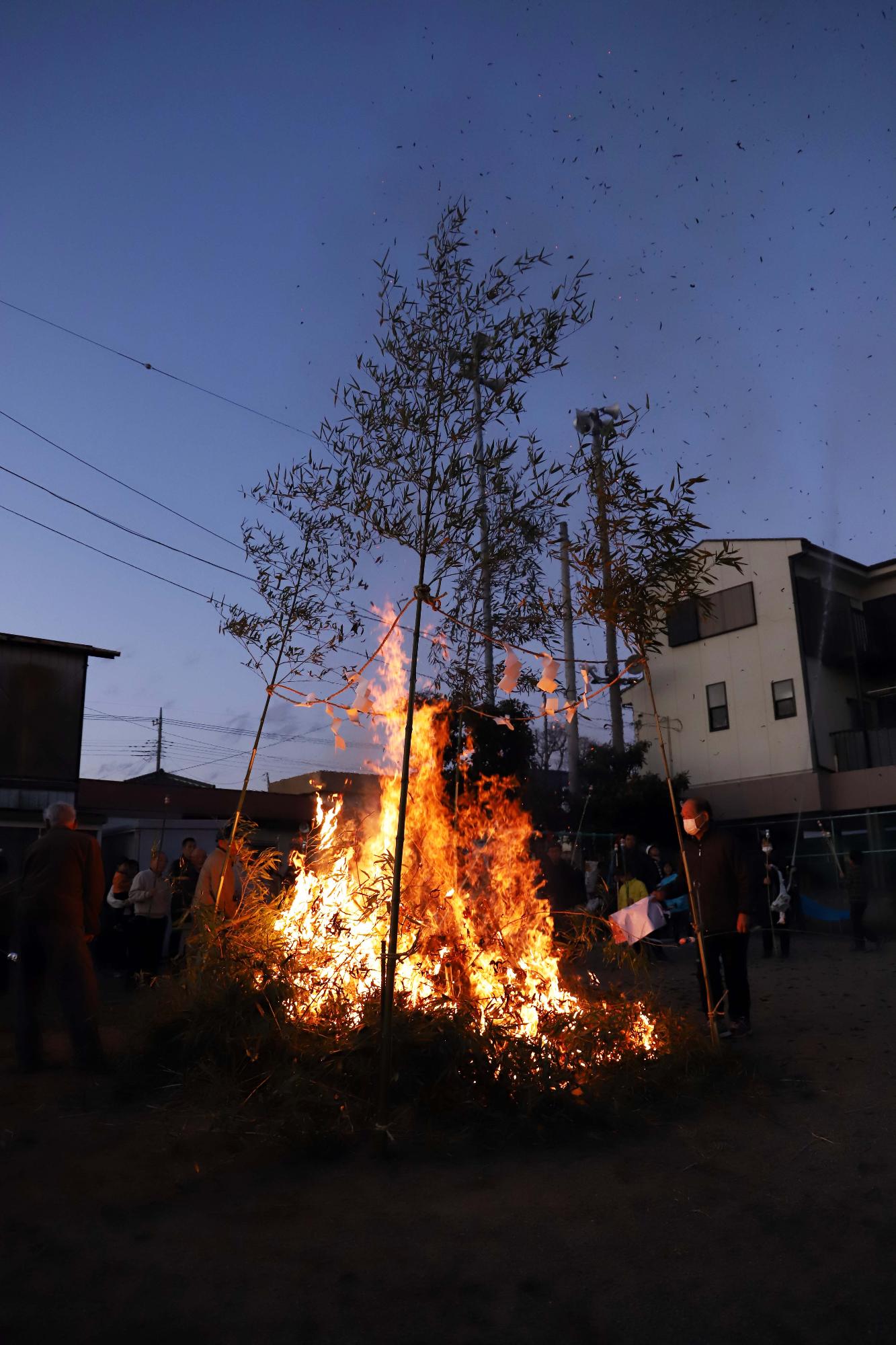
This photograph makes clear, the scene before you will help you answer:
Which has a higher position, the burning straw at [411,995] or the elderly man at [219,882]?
the elderly man at [219,882]

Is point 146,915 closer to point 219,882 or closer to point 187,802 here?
point 219,882

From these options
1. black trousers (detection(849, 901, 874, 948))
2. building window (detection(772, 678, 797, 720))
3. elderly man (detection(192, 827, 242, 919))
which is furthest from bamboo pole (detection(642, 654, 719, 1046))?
building window (detection(772, 678, 797, 720))

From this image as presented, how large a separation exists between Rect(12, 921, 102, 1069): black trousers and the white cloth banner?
4272 millimetres

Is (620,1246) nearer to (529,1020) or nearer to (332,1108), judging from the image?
(332,1108)

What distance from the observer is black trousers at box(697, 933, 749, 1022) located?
7035mm

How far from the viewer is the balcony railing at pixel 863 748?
2486cm

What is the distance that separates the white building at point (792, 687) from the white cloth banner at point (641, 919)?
1844 cm

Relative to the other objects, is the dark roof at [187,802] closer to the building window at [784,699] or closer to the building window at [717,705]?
the building window at [717,705]

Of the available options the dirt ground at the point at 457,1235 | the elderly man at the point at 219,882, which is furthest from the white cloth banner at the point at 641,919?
the elderly man at the point at 219,882

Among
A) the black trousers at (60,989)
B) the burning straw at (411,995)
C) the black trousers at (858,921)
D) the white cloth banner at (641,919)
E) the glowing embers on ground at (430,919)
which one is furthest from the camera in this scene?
the black trousers at (858,921)

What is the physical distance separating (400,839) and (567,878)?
294 inches

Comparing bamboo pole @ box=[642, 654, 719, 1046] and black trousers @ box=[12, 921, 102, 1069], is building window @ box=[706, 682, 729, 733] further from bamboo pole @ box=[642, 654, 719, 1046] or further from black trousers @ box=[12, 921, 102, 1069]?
black trousers @ box=[12, 921, 102, 1069]

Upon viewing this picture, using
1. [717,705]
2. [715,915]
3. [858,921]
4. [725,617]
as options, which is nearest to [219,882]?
[715,915]

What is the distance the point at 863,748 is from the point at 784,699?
2479 mm
